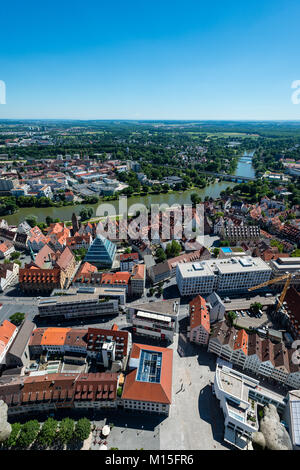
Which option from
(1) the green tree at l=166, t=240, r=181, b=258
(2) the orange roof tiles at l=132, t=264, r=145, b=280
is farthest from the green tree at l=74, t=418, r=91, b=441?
(1) the green tree at l=166, t=240, r=181, b=258

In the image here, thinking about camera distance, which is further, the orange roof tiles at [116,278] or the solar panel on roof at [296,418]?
the orange roof tiles at [116,278]

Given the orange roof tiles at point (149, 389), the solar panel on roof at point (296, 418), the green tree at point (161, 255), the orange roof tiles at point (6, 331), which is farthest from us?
the green tree at point (161, 255)

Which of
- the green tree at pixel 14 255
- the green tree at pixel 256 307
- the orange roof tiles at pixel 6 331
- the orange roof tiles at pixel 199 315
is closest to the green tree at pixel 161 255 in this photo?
the orange roof tiles at pixel 199 315

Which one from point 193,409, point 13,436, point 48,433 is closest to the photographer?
point 13,436

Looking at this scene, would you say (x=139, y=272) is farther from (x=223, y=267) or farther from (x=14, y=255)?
(x=14, y=255)

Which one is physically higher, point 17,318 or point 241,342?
point 241,342

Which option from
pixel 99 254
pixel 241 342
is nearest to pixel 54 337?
pixel 99 254

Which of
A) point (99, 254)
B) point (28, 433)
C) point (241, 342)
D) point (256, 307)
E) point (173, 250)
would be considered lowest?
point (28, 433)

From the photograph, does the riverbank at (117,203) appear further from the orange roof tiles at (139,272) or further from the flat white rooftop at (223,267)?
the flat white rooftop at (223,267)
